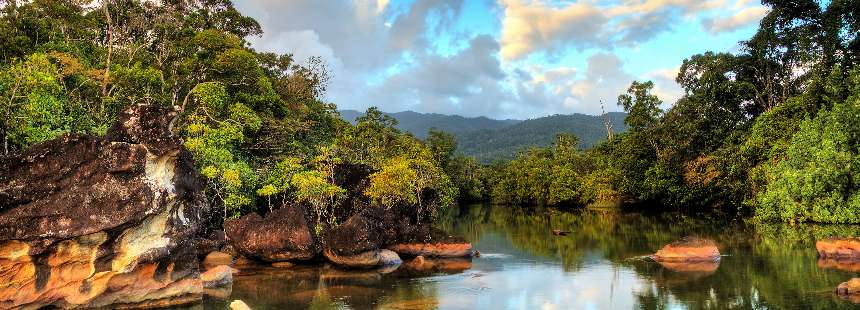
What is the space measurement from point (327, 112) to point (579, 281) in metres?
34.9

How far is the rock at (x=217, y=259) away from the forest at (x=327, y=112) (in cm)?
286

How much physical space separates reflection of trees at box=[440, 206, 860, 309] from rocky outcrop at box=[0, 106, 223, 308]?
1385 centimetres

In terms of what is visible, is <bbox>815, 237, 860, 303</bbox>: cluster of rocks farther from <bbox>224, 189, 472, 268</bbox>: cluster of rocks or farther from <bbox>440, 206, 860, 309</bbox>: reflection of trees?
<bbox>224, 189, 472, 268</bbox>: cluster of rocks

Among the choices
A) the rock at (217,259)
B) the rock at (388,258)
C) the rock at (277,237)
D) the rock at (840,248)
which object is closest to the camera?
the rock at (840,248)

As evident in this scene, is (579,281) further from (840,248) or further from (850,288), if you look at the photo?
(840,248)

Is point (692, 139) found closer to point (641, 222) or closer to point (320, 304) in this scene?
point (641, 222)

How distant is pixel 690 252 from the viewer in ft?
83.0

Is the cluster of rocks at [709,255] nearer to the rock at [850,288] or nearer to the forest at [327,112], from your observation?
the rock at [850,288]

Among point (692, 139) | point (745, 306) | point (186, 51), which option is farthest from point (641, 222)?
point (186, 51)

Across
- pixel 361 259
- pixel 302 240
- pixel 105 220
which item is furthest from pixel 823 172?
pixel 105 220

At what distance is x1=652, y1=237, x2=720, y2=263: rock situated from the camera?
988 inches

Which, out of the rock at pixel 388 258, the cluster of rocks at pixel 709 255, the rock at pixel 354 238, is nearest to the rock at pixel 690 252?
the cluster of rocks at pixel 709 255

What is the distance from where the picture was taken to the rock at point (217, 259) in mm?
25500

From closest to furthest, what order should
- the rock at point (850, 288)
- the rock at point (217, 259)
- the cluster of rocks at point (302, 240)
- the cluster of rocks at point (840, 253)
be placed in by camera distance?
1. the rock at point (850, 288)
2. the cluster of rocks at point (840, 253)
3. the cluster of rocks at point (302, 240)
4. the rock at point (217, 259)
